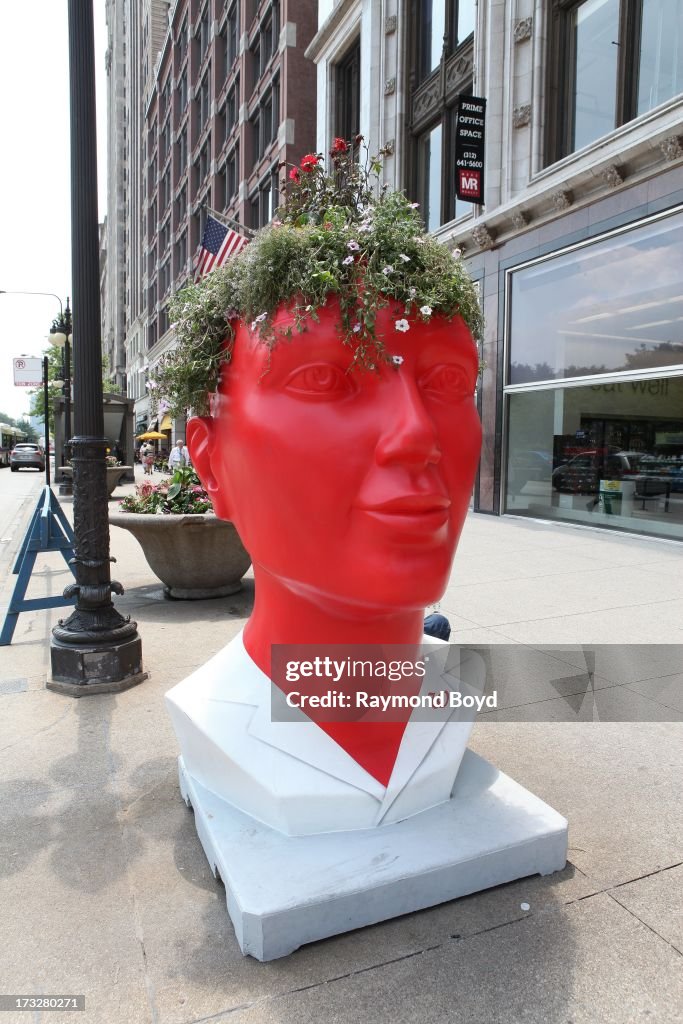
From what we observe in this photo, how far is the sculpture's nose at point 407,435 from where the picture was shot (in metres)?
1.89

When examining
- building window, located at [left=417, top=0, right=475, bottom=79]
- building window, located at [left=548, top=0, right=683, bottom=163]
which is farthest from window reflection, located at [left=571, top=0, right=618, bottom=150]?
building window, located at [left=417, top=0, right=475, bottom=79]

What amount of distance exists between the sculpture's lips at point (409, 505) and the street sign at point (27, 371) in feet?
62.3

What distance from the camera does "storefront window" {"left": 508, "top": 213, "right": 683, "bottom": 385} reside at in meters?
10.4

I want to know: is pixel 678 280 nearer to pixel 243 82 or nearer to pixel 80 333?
pixel 80 333

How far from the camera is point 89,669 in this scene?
14.1ft

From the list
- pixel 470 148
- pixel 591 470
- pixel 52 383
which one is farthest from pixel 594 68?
pixel 52 383

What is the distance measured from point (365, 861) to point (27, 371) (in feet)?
64.7

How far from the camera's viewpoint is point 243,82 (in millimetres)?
28094

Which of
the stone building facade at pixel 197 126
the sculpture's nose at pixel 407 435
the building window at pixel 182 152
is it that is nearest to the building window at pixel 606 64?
the stone building facade at pixel 197 126

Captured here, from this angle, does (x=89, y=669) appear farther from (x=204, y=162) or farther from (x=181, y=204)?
(x=181, y=204)

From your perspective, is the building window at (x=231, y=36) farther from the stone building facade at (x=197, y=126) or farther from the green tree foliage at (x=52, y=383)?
the green tree foliage at (x=52, y=383)

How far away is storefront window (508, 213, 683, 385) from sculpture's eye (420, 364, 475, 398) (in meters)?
9.48

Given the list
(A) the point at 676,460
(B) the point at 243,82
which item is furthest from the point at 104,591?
(B) the point at 243,82

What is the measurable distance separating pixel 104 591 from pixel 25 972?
2.68 metres
